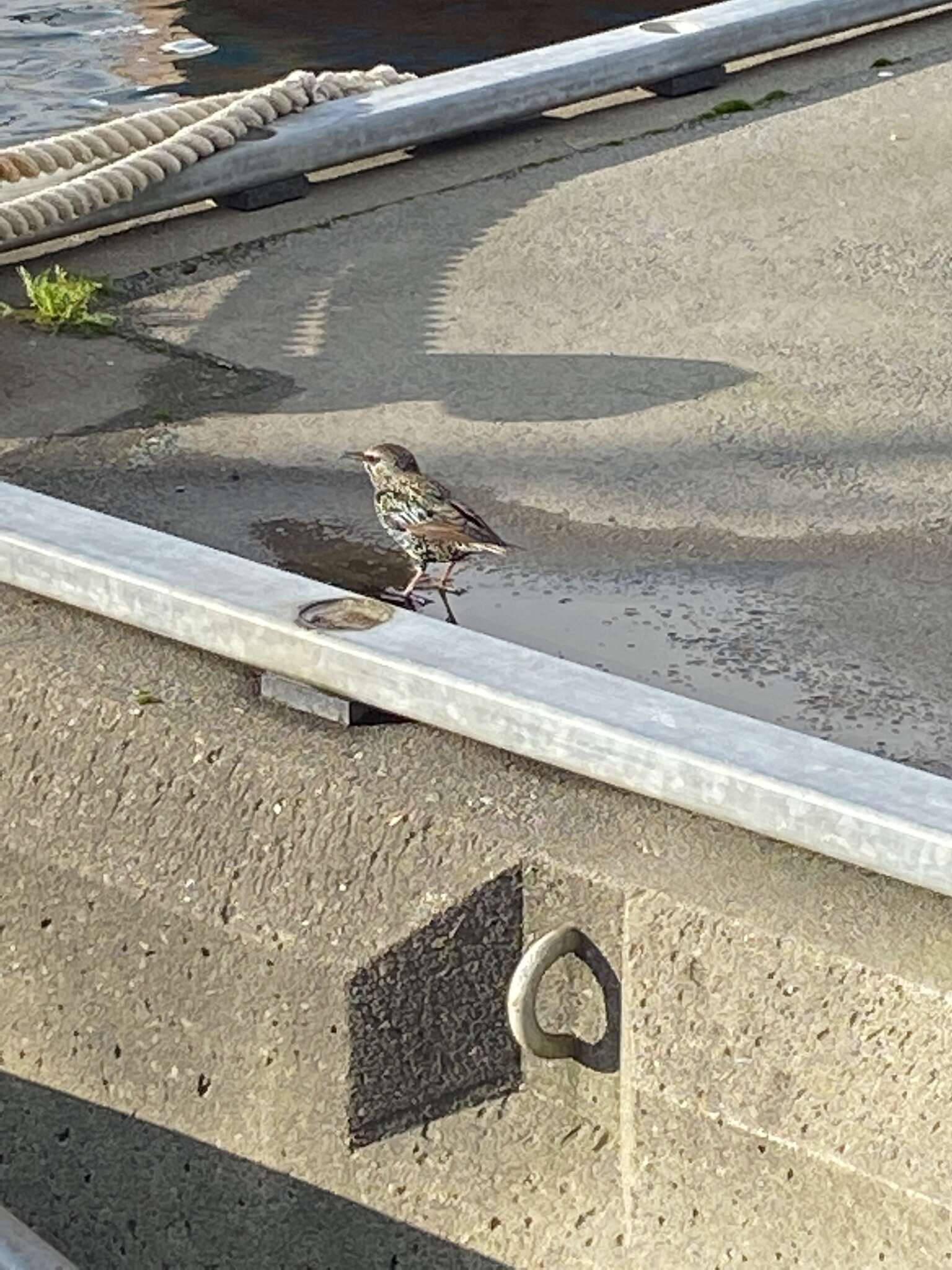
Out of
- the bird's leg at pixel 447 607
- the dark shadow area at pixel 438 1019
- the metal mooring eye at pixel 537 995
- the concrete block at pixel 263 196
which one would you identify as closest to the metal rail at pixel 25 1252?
the dark shadow area at pixel 438 1019

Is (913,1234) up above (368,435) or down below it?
below

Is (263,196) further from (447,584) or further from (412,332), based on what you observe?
(447,584)

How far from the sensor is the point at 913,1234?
2.34 metres

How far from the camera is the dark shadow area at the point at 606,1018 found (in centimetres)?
255

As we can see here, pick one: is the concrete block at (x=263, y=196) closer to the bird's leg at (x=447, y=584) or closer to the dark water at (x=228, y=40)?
the bird's leg at (x=447, y=584)

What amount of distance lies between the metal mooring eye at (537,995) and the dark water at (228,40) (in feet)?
24.0

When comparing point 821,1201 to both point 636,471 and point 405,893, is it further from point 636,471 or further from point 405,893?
point 636,471

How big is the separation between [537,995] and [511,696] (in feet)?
1.14

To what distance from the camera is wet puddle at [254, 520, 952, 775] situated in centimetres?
292

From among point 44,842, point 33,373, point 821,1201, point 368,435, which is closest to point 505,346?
point 368,435

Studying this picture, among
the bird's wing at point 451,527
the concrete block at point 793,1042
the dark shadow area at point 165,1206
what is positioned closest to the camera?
the concrete block at point 793,1042

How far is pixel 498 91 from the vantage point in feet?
17.6

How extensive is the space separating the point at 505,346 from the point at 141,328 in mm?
715

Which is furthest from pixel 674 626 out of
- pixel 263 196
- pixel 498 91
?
pixel 498 91
